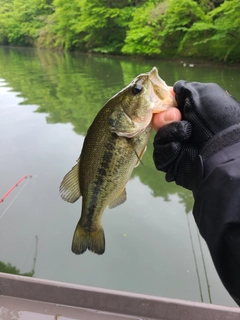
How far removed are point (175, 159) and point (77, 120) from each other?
7046 millimetres

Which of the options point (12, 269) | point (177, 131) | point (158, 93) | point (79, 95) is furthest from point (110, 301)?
point (79, 95)

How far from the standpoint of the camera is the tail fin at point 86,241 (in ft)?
5.83

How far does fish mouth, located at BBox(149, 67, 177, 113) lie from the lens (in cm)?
155

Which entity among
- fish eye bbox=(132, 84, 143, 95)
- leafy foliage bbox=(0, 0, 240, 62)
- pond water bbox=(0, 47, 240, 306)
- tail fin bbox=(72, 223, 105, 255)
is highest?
fish eye bbox=(132, 84, 143, 95)

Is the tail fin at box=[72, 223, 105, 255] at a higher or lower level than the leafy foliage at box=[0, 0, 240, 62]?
higher

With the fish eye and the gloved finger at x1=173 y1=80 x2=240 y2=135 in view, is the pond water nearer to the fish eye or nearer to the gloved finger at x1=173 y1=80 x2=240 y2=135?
the gloved finger at x1=173 y1=80 x2=240 y2=135

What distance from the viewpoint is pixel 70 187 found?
5.69 feet

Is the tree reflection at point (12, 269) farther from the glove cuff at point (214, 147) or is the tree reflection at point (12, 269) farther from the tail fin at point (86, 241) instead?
the glove cuff at point (214, 147)

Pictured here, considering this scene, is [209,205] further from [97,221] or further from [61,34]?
[61,34]

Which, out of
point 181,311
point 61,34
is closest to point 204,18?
point 181,311

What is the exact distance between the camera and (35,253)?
372 cm

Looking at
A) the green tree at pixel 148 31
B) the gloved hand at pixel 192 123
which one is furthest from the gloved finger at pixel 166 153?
the green tree at pixel 148 31

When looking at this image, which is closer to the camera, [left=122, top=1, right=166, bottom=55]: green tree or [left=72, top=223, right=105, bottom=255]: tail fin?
[left=72, top=223, right=105, bottom=255]: tail fin

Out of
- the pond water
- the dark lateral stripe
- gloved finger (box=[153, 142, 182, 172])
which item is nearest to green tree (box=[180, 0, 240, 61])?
A: the pond water
